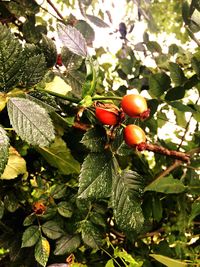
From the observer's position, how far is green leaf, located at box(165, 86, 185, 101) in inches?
27.2

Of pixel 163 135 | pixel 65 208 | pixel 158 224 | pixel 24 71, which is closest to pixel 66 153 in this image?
pixel 65 208

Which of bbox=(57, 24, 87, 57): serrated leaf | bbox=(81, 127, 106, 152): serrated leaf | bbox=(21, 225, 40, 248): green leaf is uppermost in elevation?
bbox=(57, 24, 87, 57): serrated leaf

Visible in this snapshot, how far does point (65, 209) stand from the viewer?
2.03ft

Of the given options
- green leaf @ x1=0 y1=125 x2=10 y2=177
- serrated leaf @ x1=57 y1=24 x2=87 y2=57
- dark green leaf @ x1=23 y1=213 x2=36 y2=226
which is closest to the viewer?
green leaf @ x1=0 y1=125 x2=10 y2=177

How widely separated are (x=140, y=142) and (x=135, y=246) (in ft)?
1.48

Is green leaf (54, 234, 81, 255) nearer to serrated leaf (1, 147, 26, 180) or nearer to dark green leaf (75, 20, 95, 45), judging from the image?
serrated leaf (1, 147, 26, 180)

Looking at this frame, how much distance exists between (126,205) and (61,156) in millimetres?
198

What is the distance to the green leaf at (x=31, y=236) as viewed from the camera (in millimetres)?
566

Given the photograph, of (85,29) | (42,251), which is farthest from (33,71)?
(85,29)

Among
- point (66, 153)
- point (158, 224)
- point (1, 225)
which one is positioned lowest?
point (158, 224)

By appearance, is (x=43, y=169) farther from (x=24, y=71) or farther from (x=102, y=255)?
(x=24, y=71)

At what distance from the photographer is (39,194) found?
65 cm

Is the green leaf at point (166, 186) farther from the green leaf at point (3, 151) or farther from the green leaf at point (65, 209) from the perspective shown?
the green leaf at point (3, 151)

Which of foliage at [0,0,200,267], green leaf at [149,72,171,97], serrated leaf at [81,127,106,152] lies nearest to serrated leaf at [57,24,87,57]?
foliage at [0,0,200,267]
